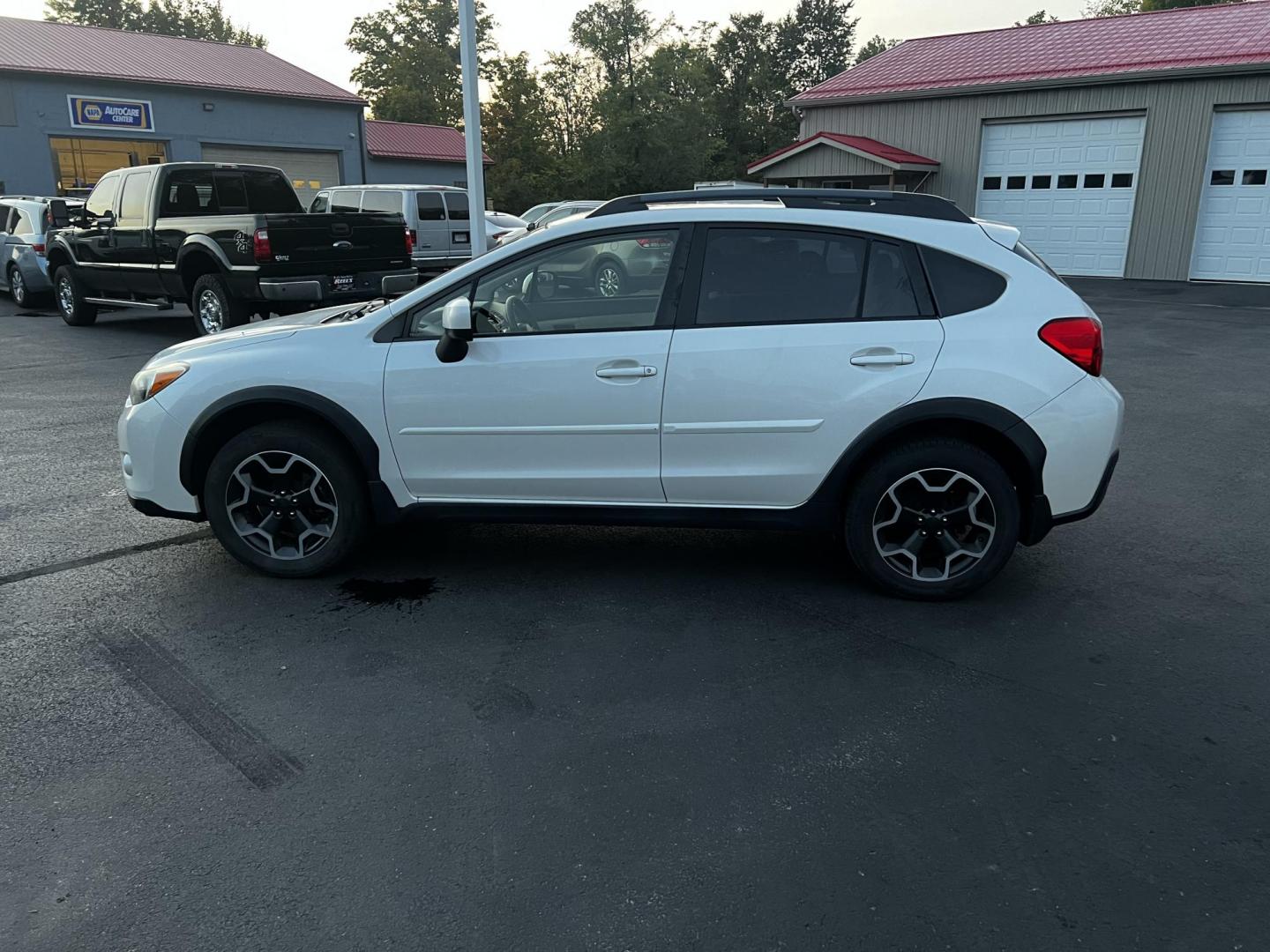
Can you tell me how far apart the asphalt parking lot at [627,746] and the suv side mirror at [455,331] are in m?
1.12

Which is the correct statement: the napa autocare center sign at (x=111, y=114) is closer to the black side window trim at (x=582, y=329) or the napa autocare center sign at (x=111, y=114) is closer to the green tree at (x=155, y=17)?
the black side window trim at (x=582, y=329)

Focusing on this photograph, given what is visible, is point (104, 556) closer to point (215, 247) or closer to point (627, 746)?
point (627, 746)

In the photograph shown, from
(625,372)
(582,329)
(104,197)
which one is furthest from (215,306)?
(625,372)

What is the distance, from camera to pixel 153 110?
92.2ft

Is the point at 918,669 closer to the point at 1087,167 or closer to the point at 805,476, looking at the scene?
the point at 805,476

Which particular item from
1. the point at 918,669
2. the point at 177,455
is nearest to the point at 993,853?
the point at 918,669

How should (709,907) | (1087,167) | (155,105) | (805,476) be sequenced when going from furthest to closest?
(155,105)
(1087,167)
(805,476)
(709,907)

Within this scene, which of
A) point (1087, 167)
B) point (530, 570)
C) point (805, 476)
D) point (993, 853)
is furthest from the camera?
point (1087, 167)

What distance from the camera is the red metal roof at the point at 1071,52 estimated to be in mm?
20297

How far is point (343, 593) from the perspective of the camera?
450 cm

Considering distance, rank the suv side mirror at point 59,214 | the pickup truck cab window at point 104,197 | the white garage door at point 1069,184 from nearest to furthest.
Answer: the pickup truck cab window at point 104,197, the suv side mirror at point 59,214, the white garage door at point 1069,184

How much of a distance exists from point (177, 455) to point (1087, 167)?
22181 millimetres

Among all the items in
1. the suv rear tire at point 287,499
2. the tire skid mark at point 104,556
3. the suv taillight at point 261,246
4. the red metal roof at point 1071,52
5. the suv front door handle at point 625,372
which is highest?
the red metal roof at point 1071,52

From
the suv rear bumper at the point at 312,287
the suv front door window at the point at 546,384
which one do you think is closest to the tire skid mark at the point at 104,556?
the suv front door window at the point at 546,384
